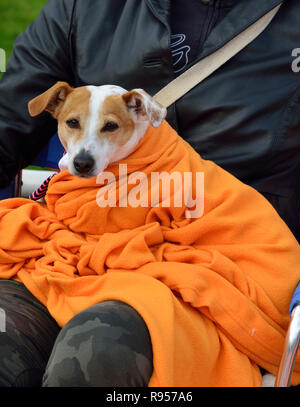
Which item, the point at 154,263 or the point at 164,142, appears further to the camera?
the point at 164,142

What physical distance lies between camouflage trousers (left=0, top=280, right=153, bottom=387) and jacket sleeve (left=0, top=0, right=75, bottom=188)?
2.19 feet

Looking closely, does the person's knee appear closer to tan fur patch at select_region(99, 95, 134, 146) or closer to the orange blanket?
the orange blanket

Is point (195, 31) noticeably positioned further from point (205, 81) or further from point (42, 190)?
point (42, 190)

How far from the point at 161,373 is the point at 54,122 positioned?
107cm

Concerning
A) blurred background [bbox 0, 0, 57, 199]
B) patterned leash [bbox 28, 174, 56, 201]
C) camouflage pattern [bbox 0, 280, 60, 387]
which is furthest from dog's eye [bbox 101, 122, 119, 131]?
blurred background [bbox 0, 0, 57, 199]

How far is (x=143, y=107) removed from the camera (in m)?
1.57

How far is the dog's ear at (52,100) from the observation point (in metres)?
1.57

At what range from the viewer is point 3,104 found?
181cm

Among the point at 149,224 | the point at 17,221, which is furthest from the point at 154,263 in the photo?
the point at 17,221

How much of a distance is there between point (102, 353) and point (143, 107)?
76 cm

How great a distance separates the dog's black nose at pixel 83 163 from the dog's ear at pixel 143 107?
203 mm

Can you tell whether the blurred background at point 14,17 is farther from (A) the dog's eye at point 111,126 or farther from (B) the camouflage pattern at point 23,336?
(B) the camouflage pattern at point 23,336
